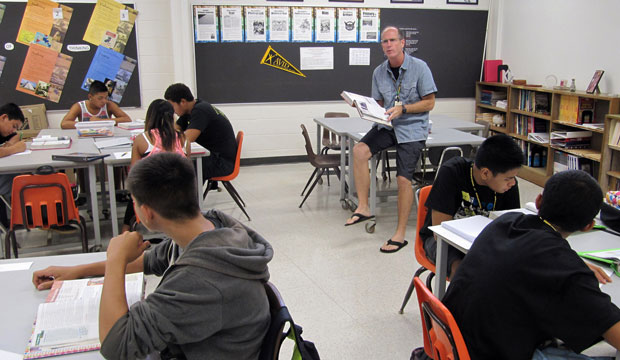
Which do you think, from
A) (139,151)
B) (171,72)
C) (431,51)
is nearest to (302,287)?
(139,151)

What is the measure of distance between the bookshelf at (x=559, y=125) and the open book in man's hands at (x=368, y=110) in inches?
69.9

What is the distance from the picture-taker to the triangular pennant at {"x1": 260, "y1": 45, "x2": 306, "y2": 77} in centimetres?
680

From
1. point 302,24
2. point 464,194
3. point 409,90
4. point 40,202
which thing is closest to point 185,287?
point 464,194

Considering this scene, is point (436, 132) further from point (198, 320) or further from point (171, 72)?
point (198, 320)

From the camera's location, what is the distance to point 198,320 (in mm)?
1281

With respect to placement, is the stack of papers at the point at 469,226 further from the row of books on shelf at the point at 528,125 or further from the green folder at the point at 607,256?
the row of books on shelf at the point at 528,125

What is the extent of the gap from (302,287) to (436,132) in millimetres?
2227

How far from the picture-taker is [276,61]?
269 inches

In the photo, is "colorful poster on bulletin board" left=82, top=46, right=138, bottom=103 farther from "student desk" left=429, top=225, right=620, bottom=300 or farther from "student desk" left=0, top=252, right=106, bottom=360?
"student desk" left=429, top=225, right=620, bottom=300

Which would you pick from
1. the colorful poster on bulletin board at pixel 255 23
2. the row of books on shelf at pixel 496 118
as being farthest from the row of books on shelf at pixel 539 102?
the colorful poster on bulletin board at pixel 255 23

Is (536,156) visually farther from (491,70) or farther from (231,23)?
(231,23)

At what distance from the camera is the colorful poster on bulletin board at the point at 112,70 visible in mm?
6238

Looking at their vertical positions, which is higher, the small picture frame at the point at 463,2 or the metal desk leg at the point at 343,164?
the small picture frame at the point at 463,2

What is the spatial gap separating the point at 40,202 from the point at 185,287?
102 inches
